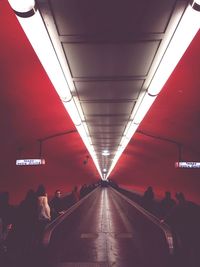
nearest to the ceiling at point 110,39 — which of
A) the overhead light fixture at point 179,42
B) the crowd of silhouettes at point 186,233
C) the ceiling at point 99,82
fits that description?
the ceiling at point 99,82

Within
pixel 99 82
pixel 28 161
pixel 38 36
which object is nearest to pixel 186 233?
pixel 99 82

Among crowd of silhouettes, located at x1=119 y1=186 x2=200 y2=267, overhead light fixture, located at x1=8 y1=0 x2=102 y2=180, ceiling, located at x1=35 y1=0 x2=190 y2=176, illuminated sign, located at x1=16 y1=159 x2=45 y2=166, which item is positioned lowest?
crowd of silhouettes, located at x1=119 y1=186 x2=200 y2=267

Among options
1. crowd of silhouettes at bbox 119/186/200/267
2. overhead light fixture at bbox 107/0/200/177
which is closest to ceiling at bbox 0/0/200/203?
overhead light fixture at bbox 107/0/200/177

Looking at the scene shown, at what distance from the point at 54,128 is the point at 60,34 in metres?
7.96

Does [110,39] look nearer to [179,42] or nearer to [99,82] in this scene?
→ [179,42]

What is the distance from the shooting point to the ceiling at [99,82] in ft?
12.6

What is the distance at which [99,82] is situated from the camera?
6297 mm

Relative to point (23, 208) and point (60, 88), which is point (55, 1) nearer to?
point (60, 88)

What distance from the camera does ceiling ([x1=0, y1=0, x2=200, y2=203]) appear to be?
3.83 metres

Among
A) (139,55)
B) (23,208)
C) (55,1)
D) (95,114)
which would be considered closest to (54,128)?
(95,114)

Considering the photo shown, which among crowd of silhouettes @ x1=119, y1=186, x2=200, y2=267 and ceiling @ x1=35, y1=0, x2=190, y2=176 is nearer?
ceiling @ x1=35, y1=0, x2=190, y2=176

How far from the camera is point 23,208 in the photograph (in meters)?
7.90

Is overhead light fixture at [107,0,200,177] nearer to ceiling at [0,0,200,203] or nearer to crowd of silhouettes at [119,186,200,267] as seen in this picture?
ceiling at [0,0,200,203]

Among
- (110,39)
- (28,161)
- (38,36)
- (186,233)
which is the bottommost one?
(186,233)
